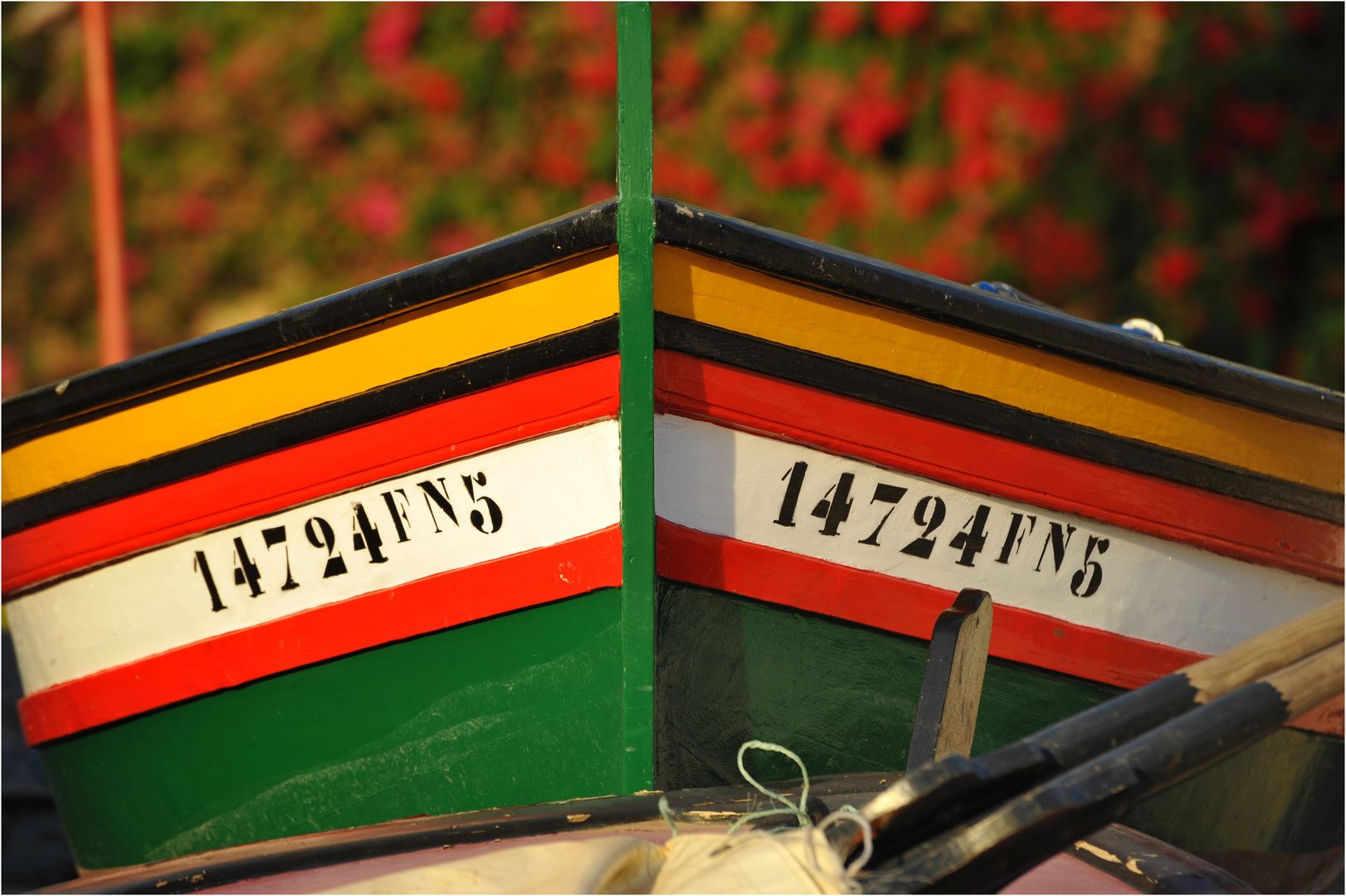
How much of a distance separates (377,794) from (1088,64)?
458 centimetres

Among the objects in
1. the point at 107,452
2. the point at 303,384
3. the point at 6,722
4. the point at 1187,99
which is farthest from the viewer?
the point at 1187,99

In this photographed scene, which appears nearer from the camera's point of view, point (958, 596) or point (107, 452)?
point (958, 596)

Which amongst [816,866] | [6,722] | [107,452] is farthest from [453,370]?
[6,722]

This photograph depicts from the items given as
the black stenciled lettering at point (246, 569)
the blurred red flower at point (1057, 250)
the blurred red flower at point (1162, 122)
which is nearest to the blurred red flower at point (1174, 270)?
the blurred red flower at point (1057, 250)

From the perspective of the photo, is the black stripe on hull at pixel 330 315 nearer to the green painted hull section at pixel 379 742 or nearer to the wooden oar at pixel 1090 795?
the green painted hull section at pixel 379 742

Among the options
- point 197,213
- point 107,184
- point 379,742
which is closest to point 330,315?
point 379,742

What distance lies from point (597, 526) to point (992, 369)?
2.03ft

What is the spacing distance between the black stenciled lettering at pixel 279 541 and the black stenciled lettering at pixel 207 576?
4.6 inches

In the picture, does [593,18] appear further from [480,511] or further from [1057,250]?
[480,511]

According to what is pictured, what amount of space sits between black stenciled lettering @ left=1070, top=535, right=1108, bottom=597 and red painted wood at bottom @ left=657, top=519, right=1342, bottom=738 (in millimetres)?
56

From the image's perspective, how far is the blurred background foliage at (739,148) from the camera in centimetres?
474

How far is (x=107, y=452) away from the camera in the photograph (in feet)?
5.49

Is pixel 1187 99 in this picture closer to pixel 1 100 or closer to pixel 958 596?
pixel 958 596

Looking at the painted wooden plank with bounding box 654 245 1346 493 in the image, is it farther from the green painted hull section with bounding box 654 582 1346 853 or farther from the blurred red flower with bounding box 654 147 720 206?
the blurred red flower with bounding box 654 147 720 206
